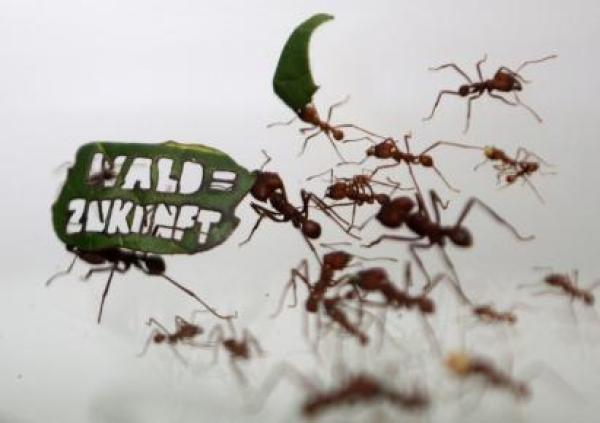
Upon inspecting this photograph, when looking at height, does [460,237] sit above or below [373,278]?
above

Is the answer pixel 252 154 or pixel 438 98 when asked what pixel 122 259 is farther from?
pixel 438 98

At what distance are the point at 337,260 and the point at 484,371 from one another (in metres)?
0.82

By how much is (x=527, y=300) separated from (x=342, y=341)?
23.5 inches

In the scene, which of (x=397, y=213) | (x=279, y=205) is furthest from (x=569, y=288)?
(x=279, y=205)

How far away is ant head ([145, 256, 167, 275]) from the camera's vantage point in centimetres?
258

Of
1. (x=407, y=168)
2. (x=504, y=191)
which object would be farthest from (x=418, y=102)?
(x=504, y=191)

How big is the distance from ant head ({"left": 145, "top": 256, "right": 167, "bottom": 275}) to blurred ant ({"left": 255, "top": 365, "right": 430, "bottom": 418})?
0.89m

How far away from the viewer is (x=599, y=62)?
304cm

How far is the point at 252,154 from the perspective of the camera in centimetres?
318

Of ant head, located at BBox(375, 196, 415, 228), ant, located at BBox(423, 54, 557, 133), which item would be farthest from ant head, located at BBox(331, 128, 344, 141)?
ant head, located at BBox(375, 196, 415, 228)

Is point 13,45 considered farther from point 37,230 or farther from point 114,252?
point 114,252

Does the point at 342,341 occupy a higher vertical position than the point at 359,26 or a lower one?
lower

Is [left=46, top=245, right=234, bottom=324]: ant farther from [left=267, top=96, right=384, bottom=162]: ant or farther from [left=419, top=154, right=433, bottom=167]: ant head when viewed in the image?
[left=419, top=154, right=433, bottom=167]: ant head

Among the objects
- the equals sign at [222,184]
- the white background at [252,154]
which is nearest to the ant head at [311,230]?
the white background at [252,154]
